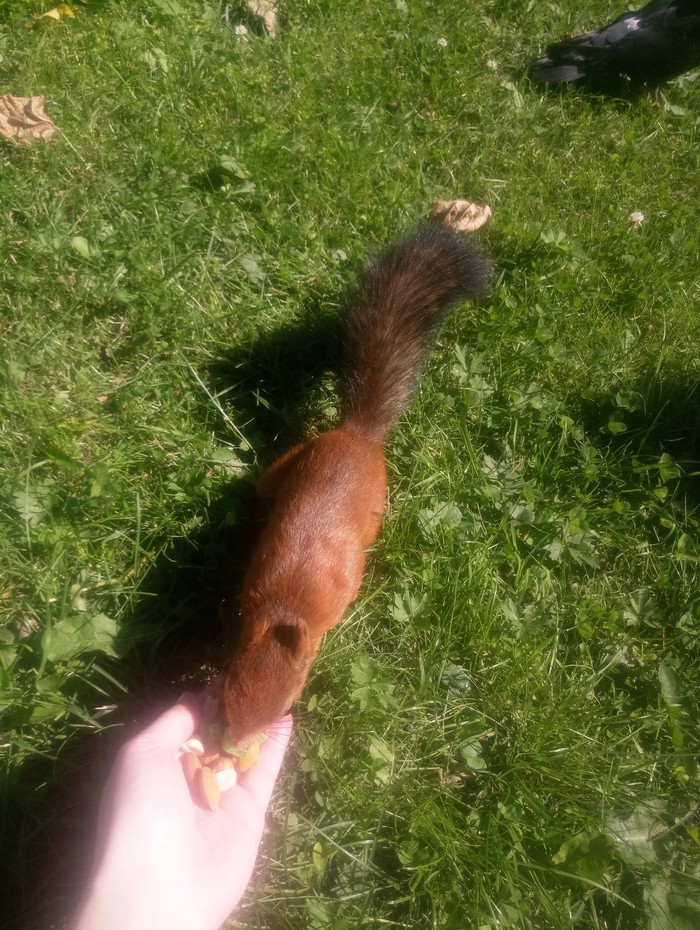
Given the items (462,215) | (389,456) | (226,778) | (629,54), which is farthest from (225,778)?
(629,54)

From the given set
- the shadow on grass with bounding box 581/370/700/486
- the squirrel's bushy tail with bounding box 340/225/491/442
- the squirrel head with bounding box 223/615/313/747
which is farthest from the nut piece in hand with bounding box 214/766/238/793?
the shadow on grass with bounding box 581/370/700/486

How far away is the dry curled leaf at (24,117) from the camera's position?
2.77 metres

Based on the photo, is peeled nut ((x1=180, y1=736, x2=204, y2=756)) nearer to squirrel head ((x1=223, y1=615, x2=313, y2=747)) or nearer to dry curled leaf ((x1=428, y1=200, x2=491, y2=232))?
squirrel head ((x1=223, y1=615, x2=313, y2=747))

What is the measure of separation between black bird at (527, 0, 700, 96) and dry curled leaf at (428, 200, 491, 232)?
54.2 inches

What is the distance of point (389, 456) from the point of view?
8.28 feet

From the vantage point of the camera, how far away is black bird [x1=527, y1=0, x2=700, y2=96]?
3.68 metres

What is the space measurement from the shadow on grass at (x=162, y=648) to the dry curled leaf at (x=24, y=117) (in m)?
1.44

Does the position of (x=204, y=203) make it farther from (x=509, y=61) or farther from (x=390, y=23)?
(x=509, y=61)

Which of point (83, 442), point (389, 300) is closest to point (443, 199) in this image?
point (389, 300)

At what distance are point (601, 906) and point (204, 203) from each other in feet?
10.0

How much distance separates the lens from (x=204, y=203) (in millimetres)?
2787

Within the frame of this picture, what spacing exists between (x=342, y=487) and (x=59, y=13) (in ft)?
9.83

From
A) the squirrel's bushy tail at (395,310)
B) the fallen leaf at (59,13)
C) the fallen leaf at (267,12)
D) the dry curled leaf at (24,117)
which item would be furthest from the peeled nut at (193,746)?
the fallen leaf at (267,12)

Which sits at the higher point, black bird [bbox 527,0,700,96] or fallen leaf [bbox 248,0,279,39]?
fallen leaf [bbox 248,0,279,39]
